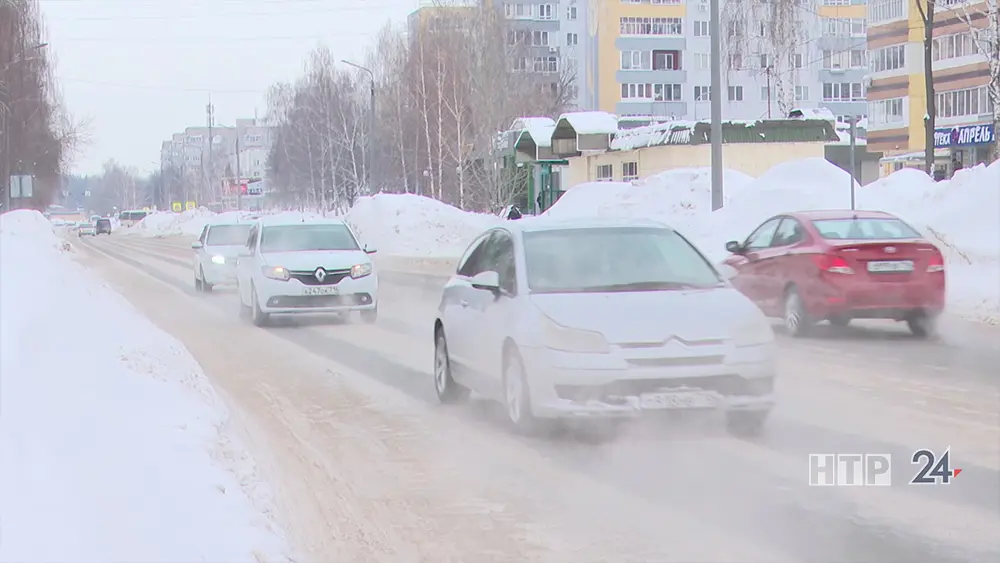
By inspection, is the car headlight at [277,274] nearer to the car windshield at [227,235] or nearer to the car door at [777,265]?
the car door at [777,265]

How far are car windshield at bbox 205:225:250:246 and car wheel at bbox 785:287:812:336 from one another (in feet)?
52.6

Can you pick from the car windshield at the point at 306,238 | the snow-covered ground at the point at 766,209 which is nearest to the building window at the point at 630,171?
the snow-covered ground at the point at 766,209

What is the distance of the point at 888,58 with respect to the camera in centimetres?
7394

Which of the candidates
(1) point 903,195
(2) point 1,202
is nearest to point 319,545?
(1) point 903,195

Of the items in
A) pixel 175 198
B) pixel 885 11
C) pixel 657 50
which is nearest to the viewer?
pixel 885 11

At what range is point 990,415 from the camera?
30.7ft

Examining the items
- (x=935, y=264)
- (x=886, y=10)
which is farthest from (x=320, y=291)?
(x=886, y=10)

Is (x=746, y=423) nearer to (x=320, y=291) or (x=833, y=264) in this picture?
(x=833, y=264)

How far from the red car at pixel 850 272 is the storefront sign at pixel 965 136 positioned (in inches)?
1820

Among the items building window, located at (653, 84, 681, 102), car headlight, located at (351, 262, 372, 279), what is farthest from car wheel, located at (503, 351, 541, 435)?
building window, located at (653, 84, 681, 102)

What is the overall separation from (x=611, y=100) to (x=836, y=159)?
42.0 meters

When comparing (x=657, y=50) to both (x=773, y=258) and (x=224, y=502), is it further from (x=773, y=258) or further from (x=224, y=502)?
(x=224, y=502)

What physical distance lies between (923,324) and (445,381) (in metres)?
6.81

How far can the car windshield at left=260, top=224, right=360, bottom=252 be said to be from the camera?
62.8ft
